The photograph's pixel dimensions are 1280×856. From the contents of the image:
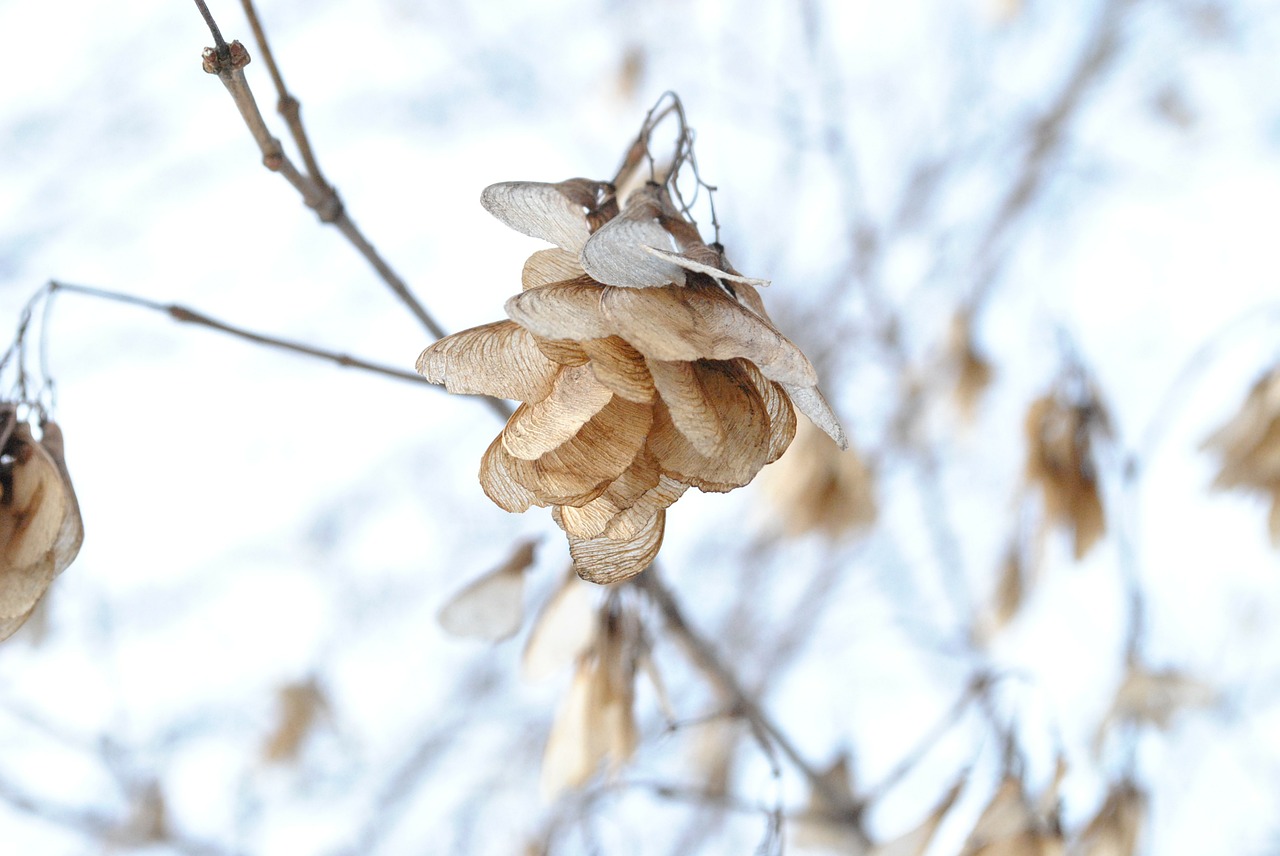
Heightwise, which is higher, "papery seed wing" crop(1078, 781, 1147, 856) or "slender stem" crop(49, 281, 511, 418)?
"slender stem" crop(49, 281, 511, 418)

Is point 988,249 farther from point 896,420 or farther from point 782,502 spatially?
point 782,502

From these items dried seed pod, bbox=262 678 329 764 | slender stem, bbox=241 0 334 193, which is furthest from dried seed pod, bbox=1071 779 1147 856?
dried seed pod, bbox=262 678 329 764

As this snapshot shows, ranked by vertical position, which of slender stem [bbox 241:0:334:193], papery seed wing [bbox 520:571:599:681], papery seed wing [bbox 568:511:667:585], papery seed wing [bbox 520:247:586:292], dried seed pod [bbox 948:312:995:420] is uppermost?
dried seed pod [bbox 948:312:995:420]

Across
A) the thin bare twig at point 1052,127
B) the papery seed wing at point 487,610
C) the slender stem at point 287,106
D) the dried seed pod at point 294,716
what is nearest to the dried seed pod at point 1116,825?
the papery seed wing at point 487,610

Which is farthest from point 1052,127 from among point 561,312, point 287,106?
point 561,312

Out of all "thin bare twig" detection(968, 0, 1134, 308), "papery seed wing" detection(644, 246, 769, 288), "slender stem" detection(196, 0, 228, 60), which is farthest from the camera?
"thin bare twig" detection(968, 0, 1134, 308)

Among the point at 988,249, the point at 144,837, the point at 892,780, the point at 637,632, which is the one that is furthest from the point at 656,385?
the point at 988,249

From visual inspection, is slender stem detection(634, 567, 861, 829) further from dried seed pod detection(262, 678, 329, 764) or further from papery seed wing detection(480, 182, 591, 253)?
dried seed pod detection(262, 678, 329, 764)

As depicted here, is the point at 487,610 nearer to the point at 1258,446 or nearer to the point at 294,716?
the point at 1258,446
